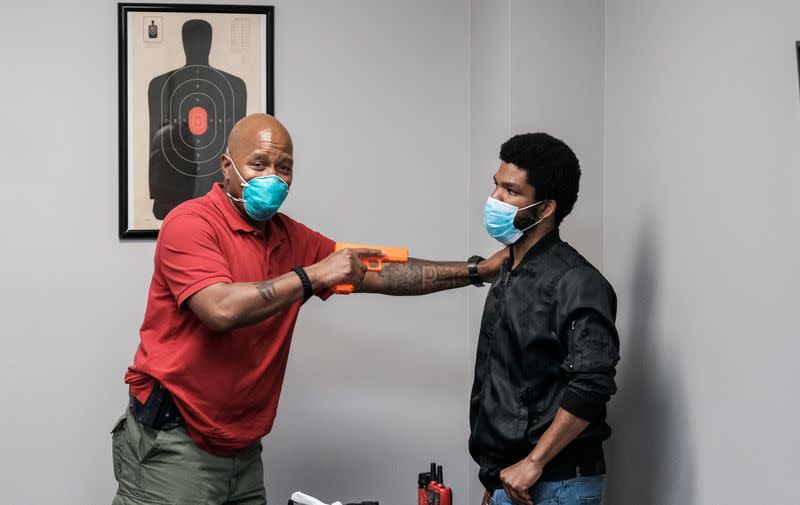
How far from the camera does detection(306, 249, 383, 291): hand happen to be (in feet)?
6.11

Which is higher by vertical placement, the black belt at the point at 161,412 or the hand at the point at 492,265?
the hand at the point at 492,265

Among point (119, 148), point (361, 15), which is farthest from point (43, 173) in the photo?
point (361, 15)

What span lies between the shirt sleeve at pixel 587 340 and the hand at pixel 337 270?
0.50 metres

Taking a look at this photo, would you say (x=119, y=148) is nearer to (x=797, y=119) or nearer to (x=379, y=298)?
(x=379, y=298)

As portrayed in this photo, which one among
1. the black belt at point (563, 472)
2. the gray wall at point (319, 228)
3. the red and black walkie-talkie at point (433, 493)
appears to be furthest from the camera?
the gray wall at point (319, 228)

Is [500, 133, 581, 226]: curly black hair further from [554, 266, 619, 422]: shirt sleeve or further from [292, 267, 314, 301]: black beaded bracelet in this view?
[292, 267, 314, 301]: black beaded bracelet

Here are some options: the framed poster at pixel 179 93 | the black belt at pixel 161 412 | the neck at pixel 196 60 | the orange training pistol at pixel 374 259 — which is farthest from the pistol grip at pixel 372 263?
the neck at pixel 196 60

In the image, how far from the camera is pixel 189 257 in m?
1.85

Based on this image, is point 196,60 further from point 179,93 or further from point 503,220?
point 503,220

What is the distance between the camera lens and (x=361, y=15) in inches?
107

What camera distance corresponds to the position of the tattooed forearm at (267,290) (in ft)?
5.91

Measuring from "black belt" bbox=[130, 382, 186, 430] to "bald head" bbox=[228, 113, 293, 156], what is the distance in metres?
0.64

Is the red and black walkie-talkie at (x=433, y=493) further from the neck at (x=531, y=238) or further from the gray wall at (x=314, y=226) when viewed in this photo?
the neck at (x=531, y=238)

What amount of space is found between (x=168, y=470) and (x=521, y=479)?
89 centimetres
